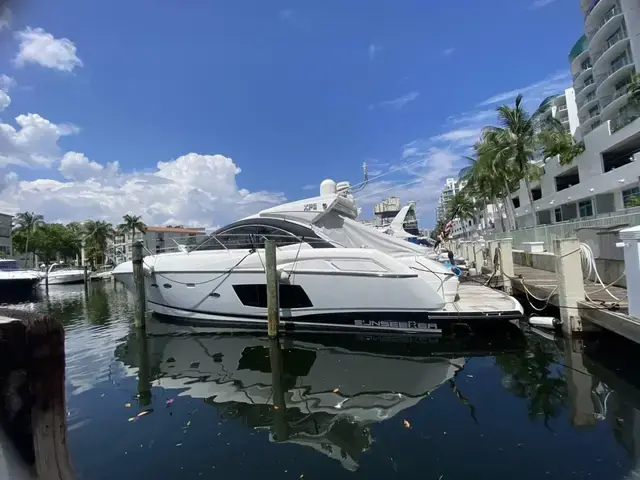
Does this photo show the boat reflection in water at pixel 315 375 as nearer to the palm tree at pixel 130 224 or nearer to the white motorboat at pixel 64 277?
the white motorboat at pixel 64 277

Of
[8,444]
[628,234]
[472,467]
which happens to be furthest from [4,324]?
[628,234]

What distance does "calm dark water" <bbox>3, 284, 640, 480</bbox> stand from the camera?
4320 mm

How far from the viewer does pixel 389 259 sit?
30.6ft

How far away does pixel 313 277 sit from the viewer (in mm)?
9945

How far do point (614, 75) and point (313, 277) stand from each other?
135 ft

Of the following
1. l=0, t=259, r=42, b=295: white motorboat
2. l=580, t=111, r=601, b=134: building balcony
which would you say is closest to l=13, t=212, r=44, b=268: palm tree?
l=0, t=259, r=42, b=295: white motorboat

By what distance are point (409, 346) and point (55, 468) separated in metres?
8.38

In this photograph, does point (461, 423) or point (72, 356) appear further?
point (72, 356)

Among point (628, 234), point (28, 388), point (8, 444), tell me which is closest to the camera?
point (8, 444)

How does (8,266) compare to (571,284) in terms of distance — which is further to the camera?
(8,266)

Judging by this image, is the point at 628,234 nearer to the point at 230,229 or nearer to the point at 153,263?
the point at 230,229

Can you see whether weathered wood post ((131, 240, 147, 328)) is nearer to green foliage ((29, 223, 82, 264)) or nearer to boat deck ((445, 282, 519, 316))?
boat deck ((445, 282, 519, 316))

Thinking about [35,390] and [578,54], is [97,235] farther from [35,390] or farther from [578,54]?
[578,54]

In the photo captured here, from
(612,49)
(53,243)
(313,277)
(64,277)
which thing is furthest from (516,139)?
(53,243)
